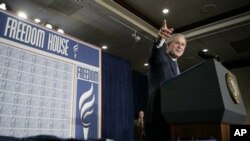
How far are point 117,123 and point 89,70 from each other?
2.54 m

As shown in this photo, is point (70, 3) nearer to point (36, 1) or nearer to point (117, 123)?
point (36, 1)

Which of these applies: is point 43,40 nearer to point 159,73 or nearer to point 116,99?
point 159,73

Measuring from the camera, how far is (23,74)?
2.47m

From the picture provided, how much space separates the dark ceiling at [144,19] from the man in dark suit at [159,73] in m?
2.72

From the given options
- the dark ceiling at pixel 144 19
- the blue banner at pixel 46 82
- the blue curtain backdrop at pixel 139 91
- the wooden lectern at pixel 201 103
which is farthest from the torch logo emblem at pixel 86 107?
the blue curtain backdrop at pixel 139 91

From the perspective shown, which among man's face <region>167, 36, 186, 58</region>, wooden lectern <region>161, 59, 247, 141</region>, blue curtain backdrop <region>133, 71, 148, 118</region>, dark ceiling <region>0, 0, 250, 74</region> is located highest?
dark ceiling <region>0, 0, 250, 74</region>

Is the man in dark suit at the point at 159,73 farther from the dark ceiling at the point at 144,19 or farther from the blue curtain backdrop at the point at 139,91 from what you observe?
the blue curtain backdrop at the point at 139,91

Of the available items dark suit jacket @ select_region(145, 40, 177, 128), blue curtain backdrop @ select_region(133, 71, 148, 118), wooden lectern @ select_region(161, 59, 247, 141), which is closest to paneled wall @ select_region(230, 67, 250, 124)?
blue curtain backdrop @ select_region(133, 71, 148, 118)

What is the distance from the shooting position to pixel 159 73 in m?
1.10

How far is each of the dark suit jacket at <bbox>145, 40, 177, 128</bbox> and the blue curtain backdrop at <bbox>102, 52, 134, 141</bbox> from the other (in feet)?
13.4

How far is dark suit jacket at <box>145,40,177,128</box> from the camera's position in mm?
997

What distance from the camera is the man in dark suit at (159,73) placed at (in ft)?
3.23

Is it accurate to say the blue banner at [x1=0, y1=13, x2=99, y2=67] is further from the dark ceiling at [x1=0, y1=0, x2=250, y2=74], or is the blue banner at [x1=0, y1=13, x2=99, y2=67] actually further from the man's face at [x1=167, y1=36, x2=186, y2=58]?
the man's face at [x1=167, y1=36, x2=186, y2=58]

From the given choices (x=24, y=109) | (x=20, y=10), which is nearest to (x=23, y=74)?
(x=24, y=109)
